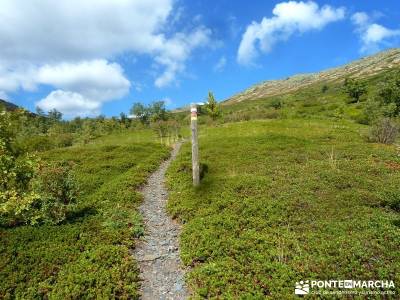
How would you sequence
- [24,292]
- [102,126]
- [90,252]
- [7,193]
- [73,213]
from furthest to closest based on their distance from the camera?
[102,126] < [73,213] < [7,193] < [90,252] < [24,292]

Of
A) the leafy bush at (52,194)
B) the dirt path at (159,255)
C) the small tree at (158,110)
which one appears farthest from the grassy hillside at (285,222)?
the small tree at (158,110)

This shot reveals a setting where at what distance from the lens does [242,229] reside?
43.4 ft

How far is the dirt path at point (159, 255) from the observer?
401 inches

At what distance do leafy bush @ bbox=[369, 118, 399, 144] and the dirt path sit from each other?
25.3m

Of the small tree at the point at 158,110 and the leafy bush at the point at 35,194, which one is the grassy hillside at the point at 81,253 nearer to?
the leafy bush at the point at 35,194

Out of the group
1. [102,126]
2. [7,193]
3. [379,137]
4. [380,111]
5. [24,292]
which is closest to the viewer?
[24,292]

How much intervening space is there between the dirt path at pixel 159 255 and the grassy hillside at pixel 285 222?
19.4 inches

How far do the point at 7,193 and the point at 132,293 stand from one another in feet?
22.1

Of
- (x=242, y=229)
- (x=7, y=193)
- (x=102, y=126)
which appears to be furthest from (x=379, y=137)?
(x=102, y=126)

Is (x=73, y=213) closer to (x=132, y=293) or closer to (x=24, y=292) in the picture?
(x=24, y=292)

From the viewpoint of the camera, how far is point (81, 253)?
11859 millimetres

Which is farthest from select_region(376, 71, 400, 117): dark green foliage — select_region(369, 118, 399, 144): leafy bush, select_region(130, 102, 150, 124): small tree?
select_region(130, 102, 150, 124): small tree

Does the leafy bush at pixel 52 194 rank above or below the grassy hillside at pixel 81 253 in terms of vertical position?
above

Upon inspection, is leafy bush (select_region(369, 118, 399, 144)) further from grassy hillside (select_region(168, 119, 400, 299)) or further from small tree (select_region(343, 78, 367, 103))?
small tree (select_region(343, 78, 367, 103))
